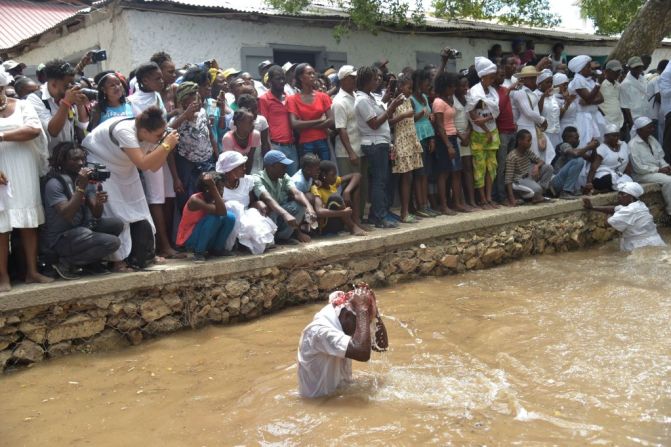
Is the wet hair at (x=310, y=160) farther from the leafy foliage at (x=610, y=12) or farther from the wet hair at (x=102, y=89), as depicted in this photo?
the leafy foliage at (x=610, y=12)

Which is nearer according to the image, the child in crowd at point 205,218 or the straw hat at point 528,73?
the child in crowd at point 205,218

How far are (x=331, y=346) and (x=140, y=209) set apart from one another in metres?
2.47

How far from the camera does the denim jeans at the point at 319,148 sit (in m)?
7.22

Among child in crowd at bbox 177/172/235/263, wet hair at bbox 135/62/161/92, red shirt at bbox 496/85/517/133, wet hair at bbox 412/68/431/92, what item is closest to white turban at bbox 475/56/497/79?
red shirt at bbox 496/85/517/133

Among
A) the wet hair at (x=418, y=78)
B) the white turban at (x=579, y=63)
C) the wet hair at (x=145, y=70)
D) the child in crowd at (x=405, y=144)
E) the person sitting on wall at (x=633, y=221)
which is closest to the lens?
the wet hair at (x=145, y=70)

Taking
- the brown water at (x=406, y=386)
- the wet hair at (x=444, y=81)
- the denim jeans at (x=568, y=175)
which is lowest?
the brown water at (x=406, y=386)

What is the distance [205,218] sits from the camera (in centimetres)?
563

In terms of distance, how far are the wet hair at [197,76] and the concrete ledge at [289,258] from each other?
1954mm

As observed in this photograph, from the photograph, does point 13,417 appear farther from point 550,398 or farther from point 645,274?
point 645,274

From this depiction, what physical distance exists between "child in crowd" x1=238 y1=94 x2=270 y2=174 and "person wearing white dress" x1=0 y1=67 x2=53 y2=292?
211 cm

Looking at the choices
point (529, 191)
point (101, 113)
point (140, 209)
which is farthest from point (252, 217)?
point (529, 191)

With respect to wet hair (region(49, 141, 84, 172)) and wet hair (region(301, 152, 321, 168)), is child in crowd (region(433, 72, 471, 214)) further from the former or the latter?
wet hair (region(49, 141, 84, 172))

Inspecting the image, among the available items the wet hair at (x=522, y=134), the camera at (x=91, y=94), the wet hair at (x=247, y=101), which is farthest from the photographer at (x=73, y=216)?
the wet hair at (x=522, y=134)

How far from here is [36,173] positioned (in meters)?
5.05
